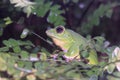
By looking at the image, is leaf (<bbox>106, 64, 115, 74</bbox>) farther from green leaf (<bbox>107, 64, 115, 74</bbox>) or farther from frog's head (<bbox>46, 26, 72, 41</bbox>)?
frog's head (<bbox>46, 26, 72, 41</bbox>)

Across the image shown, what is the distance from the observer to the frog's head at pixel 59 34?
7.18ft

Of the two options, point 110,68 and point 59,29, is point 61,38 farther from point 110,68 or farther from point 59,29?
point 110,68

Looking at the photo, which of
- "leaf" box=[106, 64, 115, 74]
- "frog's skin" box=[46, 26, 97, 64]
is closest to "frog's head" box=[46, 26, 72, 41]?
"frog's skin" box=[46, 26, 97, 64]

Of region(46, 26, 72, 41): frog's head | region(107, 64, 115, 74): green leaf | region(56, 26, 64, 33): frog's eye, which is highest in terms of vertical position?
region(46, 26, 72, 41): frog's head

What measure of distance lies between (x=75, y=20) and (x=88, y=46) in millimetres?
2067

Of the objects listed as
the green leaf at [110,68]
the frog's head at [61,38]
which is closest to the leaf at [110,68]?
the green leaf at [110,68]

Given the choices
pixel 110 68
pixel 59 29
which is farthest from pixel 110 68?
pixel 59 29

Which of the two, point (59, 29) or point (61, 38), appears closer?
point (59, 29)

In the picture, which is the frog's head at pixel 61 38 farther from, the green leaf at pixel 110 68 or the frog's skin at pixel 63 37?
the green leaf at pixel 110 68

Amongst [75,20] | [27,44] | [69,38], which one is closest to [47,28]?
[69,38]

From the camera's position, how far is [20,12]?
7.92ft

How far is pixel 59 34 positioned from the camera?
2336mm

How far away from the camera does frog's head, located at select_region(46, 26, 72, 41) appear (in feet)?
7.18

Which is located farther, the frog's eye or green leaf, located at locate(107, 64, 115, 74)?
the frog's eye
